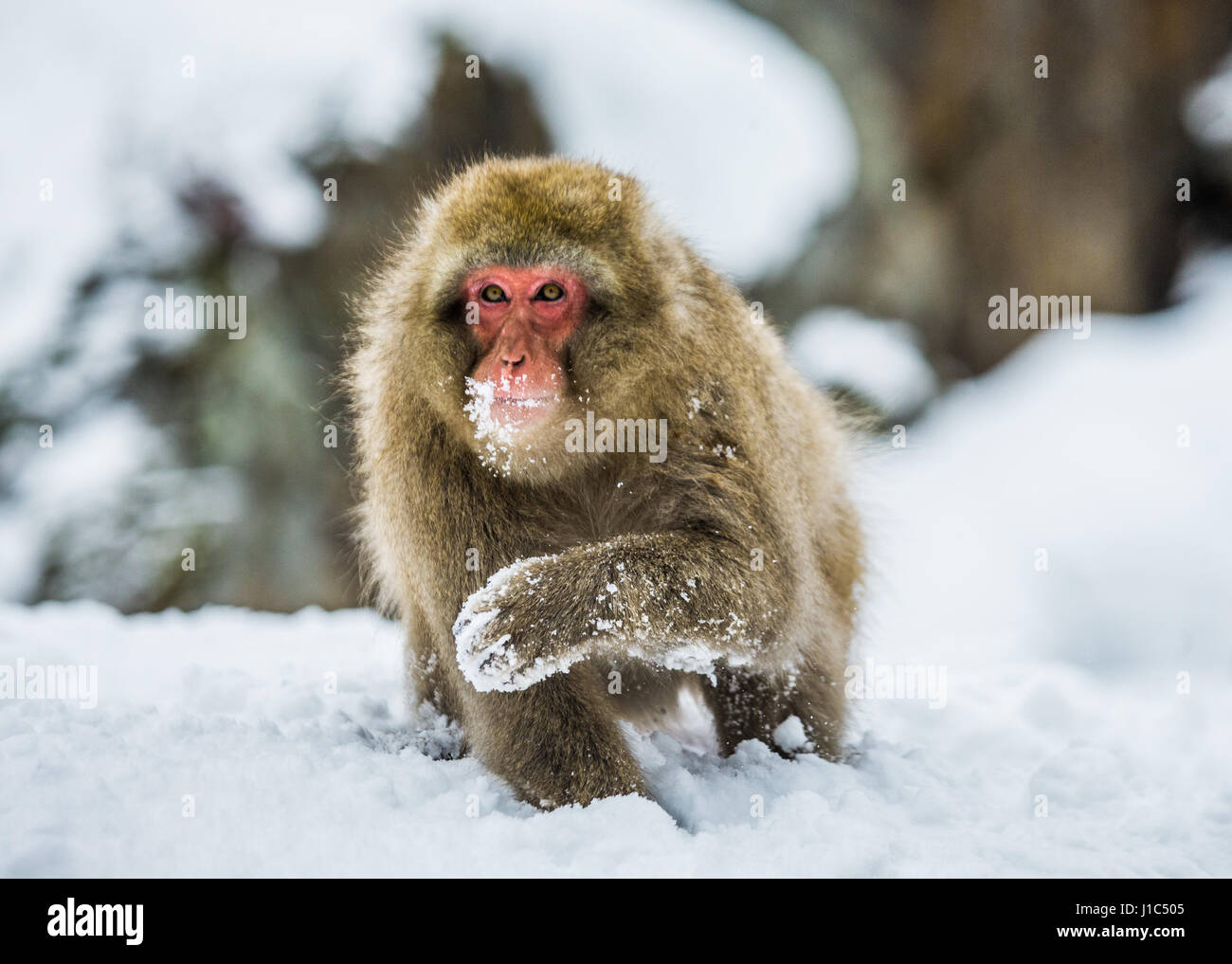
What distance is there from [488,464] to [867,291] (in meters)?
8.31

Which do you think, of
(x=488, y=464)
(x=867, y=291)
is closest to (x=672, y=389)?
(x=488, y=464)

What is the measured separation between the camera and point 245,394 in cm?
962

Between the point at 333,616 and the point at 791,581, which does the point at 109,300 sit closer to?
the point at 333,616

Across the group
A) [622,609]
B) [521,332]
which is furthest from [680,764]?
[521,332]

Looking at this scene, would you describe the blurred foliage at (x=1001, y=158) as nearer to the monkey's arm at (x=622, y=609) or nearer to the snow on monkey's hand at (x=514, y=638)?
the monkey's arm at (x=622, y=609)

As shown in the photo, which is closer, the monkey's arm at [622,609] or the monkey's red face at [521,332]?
the monkey's arm at [622,609]

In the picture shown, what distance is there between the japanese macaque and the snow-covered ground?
36 cm

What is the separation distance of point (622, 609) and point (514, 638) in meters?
0.31

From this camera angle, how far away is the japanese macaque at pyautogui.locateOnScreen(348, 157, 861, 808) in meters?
3.10

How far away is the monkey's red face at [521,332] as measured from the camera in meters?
3.13

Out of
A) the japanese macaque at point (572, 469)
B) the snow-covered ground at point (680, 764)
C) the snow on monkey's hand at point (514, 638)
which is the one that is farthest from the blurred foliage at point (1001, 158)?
the snow on monkey's hand at point (514, 638)

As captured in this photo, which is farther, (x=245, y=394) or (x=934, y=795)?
(x=245, y=394)

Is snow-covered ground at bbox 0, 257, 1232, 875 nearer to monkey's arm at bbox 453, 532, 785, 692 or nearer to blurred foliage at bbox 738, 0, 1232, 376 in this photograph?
monkey's arm at bbox 453, 532, 785, 692

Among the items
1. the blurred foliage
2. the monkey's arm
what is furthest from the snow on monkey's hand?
the blurred foliage
